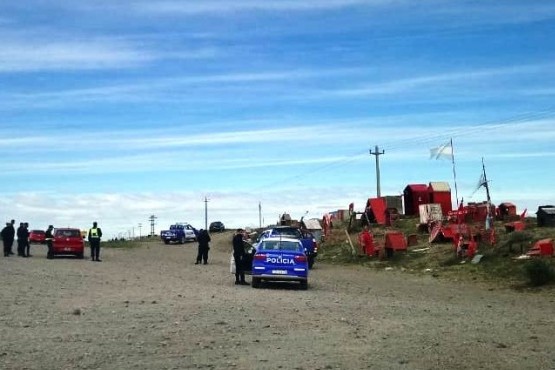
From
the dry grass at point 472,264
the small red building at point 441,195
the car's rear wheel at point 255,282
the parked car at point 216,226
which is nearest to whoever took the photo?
the car's rear wheel at point 255,282

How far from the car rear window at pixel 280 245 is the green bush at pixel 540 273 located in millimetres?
7800

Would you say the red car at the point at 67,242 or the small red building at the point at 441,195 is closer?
the red car at the point at 67,242

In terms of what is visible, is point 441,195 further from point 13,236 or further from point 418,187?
point 13,236

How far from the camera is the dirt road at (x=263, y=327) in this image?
10.4 metres

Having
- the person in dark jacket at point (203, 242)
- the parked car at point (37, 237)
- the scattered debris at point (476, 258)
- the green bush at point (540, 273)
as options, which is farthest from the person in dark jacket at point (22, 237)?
the parked car at point (37, 237)

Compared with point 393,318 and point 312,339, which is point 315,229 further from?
point 312,339

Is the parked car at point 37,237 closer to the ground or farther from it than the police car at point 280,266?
farther from it

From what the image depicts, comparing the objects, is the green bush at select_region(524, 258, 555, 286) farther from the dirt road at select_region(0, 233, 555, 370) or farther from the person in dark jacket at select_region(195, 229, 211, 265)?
the person in dark jacket at select_region(195, 229, 211, 265)

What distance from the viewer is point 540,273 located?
24.9m

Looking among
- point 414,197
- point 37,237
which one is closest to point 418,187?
point 414,197

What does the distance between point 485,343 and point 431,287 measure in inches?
572

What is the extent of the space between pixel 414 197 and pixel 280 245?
118ft

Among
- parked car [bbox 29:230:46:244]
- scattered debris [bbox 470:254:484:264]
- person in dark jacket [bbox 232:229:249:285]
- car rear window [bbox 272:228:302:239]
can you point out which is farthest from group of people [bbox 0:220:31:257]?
parked car [bbox 29:230:46:244]

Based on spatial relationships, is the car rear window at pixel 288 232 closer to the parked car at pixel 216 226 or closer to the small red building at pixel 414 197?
the small red building at pixel 414 197
